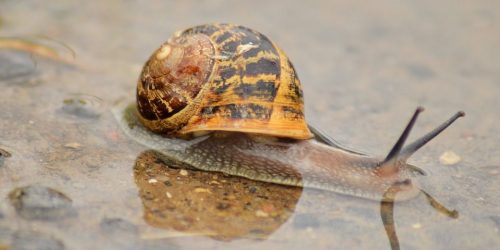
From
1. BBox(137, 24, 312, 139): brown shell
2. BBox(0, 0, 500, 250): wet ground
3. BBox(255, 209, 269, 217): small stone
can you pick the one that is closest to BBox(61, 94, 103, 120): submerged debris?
BBox(0, 0, 500, 250): wet ground

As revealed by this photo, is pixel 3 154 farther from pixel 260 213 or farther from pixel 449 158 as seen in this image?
pixel 449 158

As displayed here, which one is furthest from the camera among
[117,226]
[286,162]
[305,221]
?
[286,162]

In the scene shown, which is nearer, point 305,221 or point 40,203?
point 40,203

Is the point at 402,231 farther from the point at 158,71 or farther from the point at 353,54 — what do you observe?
the point at 353,54

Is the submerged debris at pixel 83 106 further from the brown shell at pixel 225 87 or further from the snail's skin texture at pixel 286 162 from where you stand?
the brown shell at pixel 225 87

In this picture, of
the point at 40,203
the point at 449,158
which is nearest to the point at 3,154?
the point at 40,203

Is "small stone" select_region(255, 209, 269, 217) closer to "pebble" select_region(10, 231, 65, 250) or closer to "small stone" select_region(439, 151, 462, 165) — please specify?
"pebble" select_region(10, 231, 65, 250)
